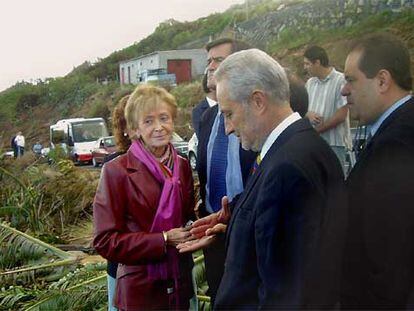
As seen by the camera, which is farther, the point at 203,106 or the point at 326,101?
the point at 326,101

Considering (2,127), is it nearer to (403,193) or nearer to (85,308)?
(85,308)

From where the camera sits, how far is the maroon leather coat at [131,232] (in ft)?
5.75

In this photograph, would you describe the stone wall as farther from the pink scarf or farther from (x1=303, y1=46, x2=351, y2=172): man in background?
the pink scarf

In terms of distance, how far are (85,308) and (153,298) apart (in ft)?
3.76

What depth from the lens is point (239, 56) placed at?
129cm

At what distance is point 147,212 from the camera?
1.81 meters

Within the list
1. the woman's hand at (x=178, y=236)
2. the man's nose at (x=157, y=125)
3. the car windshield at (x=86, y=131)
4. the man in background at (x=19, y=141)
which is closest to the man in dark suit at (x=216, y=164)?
the woman's hand at (x=178, y=236)

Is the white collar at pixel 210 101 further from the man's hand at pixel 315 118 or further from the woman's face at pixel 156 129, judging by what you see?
the man's hand at pixel 315 118

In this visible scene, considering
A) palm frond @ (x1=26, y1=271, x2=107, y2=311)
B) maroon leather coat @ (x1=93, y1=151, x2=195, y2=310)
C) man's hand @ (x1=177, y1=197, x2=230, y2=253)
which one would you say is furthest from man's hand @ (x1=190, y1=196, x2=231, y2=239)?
palm frond @ (x1=26, y1=271, x2=107, y2=311)

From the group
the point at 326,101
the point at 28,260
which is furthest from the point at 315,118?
the point at 28,260

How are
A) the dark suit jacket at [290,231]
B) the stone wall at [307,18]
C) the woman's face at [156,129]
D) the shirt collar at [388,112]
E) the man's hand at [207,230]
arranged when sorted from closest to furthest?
the dark suit jacket at [290,231] → the shirt collar at [388,112] → the man's hand at [207,230] → the woman's face at [156,129] → the stone wall at [307,18]

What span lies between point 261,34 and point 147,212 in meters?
1.01

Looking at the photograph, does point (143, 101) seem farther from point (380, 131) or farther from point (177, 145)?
point (177, 145)

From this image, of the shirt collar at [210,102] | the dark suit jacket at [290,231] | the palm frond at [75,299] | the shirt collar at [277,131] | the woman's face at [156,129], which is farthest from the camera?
the palm frond at [75,299]
